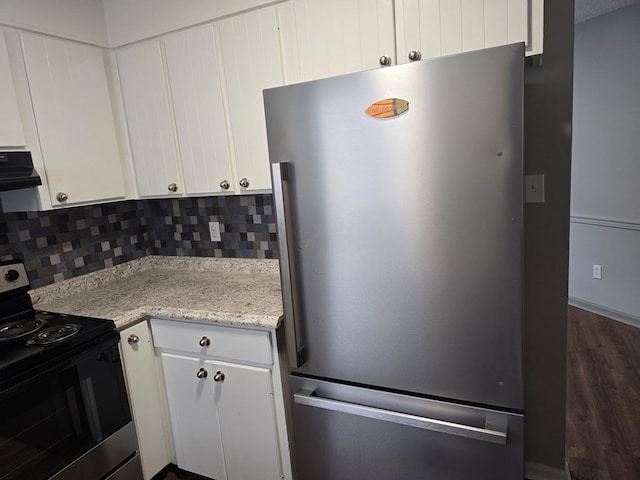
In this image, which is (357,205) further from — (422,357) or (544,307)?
(544,307)

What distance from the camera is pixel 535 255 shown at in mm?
1667

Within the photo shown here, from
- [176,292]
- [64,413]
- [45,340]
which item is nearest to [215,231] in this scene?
[176,292]

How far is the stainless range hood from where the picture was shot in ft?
5.07

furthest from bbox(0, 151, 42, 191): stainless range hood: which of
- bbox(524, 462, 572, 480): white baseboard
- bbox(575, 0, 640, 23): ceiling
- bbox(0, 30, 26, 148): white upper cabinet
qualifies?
bbox(575, 0, 640, 23): ceiling

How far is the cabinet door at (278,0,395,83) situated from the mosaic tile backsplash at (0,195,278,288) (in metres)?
0.75

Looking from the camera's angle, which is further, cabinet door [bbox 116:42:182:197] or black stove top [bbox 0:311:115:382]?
cabinet door [bbox 116:42:182:197]

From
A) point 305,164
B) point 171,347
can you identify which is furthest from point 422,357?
point 171,347

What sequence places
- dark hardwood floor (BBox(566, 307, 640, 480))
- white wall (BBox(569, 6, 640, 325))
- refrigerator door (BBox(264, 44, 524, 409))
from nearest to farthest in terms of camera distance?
refrigerator door (BBox(264, 44, 524, 409)) → dark hardwood floor (BBox(566, 307, 640, 480)) → white wall (BBox(569, 6, 640, 325))

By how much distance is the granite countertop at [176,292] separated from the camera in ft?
5.46

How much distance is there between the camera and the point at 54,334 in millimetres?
1507

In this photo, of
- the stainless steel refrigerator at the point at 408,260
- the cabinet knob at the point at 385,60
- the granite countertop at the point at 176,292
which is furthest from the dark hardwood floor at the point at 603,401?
the cabinet knob at the point at 385,60

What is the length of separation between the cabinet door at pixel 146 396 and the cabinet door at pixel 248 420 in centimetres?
32

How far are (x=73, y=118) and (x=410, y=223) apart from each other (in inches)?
62.4

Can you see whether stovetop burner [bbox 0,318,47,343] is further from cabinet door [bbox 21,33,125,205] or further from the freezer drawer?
the freezer drawer
